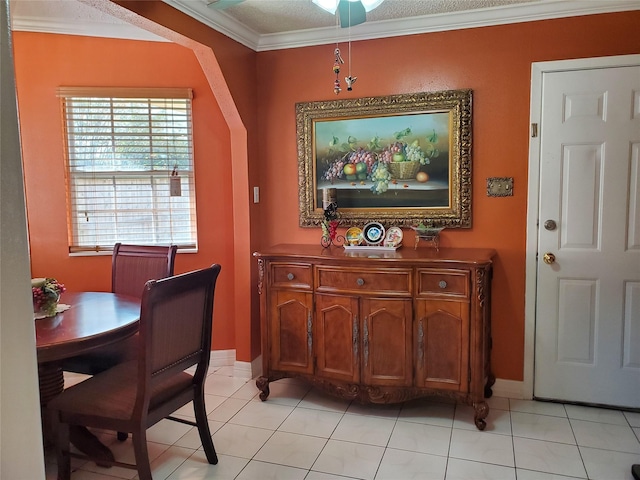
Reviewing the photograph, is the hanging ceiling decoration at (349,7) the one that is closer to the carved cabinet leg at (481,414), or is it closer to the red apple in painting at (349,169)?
the red apple in painting at (349,169)

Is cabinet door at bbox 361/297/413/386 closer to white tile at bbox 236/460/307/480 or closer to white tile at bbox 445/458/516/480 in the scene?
white tile at bbox 445/458/516/480

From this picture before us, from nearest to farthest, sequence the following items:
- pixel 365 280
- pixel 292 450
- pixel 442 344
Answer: pixel 292 450 < pixel 442 344 < pixel 365 280

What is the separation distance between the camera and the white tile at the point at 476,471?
6.99 ft

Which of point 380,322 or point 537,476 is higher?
point 380,322

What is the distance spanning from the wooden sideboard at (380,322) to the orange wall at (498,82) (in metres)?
0.17

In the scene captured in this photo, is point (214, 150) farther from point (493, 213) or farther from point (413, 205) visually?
point (493, 213)

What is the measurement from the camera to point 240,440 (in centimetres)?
250

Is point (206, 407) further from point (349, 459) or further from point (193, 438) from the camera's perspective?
point (349, 459)

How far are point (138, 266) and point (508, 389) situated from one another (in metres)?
2.50

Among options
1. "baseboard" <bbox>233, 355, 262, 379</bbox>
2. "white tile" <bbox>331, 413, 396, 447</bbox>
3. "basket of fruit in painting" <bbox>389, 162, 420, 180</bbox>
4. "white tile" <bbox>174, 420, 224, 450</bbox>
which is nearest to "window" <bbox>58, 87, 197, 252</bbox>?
"baseboard" <bbox>233, 355, 262, 379</bbox>

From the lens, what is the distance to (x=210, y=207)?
340 centimetres

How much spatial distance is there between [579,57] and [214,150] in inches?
95.3

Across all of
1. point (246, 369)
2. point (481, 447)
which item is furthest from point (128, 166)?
point (481, 447)

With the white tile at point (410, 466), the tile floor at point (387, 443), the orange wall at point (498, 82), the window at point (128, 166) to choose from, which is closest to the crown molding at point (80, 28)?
the window at point (128, 166)
